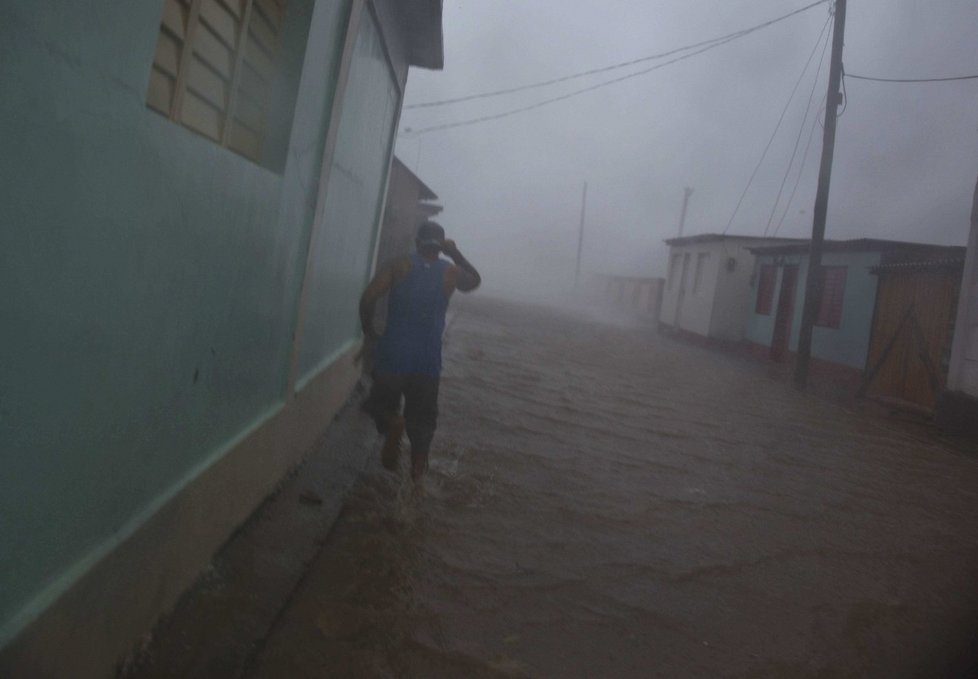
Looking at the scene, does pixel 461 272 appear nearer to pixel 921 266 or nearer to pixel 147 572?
pixel 147 572

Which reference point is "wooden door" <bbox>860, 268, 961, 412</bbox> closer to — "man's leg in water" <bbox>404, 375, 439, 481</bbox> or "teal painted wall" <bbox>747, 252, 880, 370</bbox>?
"teal painted wall" <bbox>747, 252, 880, 370</bbox>

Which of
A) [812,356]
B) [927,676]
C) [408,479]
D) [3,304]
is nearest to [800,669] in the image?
[927,676]

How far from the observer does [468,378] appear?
11.4 m

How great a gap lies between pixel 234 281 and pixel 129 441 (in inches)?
44.2

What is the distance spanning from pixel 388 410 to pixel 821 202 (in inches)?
576

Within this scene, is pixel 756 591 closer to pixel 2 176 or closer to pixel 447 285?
pixel 447 285

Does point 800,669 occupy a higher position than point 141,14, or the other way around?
point 141,14

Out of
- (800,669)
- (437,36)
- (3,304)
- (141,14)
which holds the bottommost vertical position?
(800,669)

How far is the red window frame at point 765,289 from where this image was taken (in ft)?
75.4

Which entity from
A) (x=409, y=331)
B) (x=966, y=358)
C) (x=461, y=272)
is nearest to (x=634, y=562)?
(x=409, y=331)

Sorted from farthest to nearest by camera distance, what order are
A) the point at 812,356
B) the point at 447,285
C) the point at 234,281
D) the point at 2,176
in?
the point at 812,356 < the point at 447,285 < the point at 234,281 < the point at 2,176

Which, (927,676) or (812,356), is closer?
(927,676)

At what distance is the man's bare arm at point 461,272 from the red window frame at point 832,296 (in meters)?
15.2

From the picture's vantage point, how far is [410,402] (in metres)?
5.08
